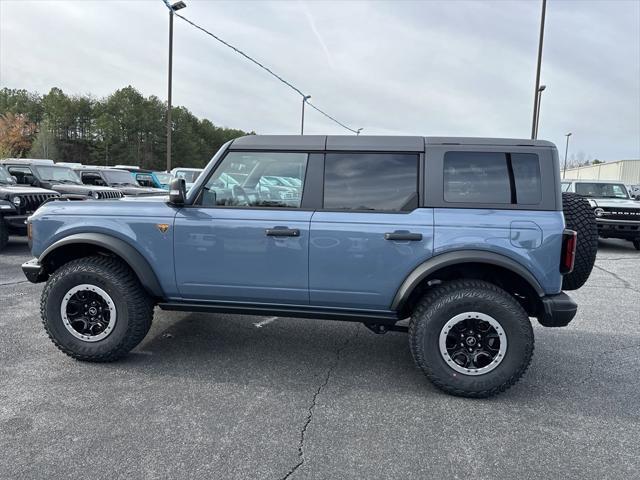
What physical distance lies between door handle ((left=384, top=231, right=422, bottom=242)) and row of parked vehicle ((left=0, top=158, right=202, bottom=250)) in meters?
3.63

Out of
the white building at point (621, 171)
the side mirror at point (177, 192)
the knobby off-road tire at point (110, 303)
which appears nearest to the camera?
the side mirror at point (177, 192)

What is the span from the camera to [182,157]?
68375 mm

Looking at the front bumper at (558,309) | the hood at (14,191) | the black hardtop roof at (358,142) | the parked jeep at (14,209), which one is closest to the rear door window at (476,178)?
the black hardtop roof at (358,142)

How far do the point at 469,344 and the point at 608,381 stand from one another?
1.33m

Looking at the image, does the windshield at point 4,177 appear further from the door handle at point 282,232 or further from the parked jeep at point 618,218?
the parked jeep at point 618,218

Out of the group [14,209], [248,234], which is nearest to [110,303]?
[248,234]

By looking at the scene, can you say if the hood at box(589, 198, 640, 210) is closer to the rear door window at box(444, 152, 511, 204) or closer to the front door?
the rear door window at box(444, 152, 511, 204)

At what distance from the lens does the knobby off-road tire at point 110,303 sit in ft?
11.8

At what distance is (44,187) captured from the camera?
37.3ft

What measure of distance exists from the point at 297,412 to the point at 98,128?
68952mm

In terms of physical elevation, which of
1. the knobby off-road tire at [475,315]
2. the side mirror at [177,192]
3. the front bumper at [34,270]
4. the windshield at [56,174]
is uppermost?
the windshield at [56,174]

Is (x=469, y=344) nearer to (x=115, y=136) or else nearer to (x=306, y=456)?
(x=306, y=456)

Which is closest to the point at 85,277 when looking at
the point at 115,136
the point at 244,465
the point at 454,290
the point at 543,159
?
the point at 244,465

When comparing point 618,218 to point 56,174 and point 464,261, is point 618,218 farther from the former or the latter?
point 56,174
